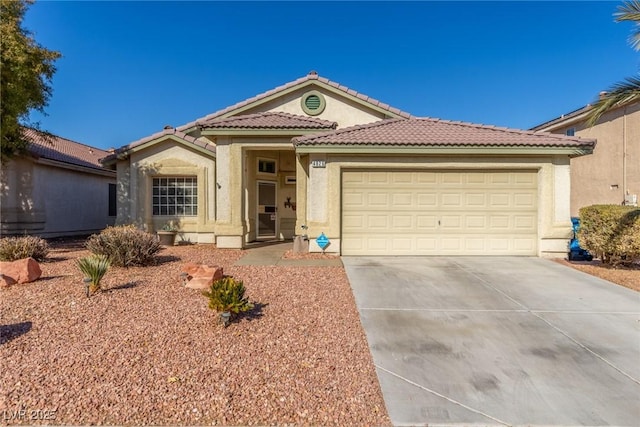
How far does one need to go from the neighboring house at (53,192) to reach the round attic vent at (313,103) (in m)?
9.37

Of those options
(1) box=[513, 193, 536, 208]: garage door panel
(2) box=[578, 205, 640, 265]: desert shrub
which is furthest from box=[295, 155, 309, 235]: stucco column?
(2) box=[578, 205, 640, 265]: desert shrub

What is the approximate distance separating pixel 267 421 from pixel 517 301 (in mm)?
4966

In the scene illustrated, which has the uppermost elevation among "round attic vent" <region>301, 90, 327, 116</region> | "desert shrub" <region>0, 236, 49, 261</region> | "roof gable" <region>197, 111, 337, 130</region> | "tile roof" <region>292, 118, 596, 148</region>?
"round attic vent" <region>301, 90, 327, 116</region>

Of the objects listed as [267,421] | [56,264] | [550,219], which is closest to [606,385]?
[267,421]

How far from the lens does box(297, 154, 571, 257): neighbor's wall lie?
9406 millimetres

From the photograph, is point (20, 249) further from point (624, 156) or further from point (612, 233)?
point (624, 156)

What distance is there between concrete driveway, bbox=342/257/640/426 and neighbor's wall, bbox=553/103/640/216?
11.9 m

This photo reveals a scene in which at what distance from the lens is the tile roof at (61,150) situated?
1337cm

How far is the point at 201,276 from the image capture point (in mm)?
6199

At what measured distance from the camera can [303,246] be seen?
32.3 ft

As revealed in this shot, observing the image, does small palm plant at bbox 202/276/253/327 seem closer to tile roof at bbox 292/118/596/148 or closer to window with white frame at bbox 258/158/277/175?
tile roof at bbox 292/118/596/148

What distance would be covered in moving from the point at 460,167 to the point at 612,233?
3.90m

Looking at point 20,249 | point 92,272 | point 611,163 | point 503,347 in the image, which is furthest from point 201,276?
point 611,163

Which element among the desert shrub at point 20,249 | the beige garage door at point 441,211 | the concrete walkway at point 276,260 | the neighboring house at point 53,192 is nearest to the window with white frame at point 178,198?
the concrete walkway at point 276,260
